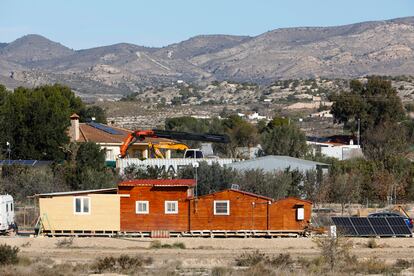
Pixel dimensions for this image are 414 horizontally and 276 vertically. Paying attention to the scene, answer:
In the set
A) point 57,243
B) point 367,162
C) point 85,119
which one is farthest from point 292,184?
point 85,119

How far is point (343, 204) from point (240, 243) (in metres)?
16.4

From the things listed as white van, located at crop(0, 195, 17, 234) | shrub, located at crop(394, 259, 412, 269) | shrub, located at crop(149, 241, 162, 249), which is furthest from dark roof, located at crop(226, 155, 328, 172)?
shrub, located at crop(394, 259, 412, 269)

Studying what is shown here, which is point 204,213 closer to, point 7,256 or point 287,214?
point 287,214

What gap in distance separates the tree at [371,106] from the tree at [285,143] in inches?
725

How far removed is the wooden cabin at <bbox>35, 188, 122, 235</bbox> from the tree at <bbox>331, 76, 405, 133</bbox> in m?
57.9

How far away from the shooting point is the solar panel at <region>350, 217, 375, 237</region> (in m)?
48.6

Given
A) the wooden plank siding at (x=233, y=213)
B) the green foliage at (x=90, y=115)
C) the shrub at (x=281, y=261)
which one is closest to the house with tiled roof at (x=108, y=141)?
the green foliage at (x=90, y=115)

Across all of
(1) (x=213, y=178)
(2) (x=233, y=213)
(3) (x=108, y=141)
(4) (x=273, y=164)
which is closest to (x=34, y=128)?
(3) (x=108, y=141)

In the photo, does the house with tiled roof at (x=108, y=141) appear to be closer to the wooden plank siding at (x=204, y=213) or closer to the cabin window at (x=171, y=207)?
the wooden plank siding at (x=204, y=213)

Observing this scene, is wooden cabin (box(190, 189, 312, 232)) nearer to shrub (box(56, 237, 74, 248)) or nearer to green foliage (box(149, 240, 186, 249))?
green foliage (box(149, 240, 186, 249))

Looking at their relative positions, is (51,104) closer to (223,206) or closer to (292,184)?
(292,184)

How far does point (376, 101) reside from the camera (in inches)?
4141

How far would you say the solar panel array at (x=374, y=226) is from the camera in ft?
159

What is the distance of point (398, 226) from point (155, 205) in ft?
35.6
